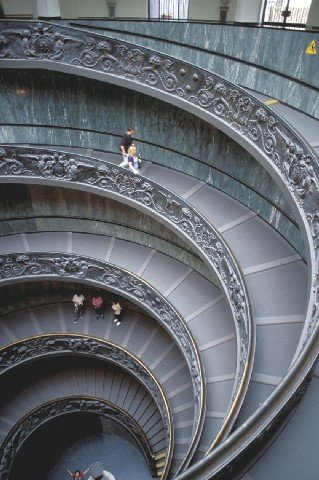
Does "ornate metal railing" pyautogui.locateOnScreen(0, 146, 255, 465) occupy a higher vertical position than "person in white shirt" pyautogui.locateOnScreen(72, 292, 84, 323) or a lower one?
higher

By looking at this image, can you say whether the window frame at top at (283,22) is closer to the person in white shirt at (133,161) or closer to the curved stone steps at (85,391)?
the person in white shirt at (133,161)

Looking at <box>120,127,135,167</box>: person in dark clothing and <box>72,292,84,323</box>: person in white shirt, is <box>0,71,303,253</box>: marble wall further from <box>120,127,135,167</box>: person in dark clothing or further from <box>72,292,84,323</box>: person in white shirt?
<box>72,292,84,323</box>: person in white shirt

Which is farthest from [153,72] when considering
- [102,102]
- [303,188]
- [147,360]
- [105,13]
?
[147,360]

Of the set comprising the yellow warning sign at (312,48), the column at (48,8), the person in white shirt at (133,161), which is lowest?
the person in white shirt at (133,161)

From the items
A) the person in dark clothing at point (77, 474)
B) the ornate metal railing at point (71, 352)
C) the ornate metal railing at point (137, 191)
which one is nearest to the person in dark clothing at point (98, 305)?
the ornate metal railing at point (71, 352)

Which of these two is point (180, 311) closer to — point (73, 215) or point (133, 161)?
point (133, 161)

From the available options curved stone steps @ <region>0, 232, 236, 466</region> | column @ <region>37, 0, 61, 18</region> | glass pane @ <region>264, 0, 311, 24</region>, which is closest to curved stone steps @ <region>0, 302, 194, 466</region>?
curved stone steps @ <region>0, 232, 236, 466</region>
